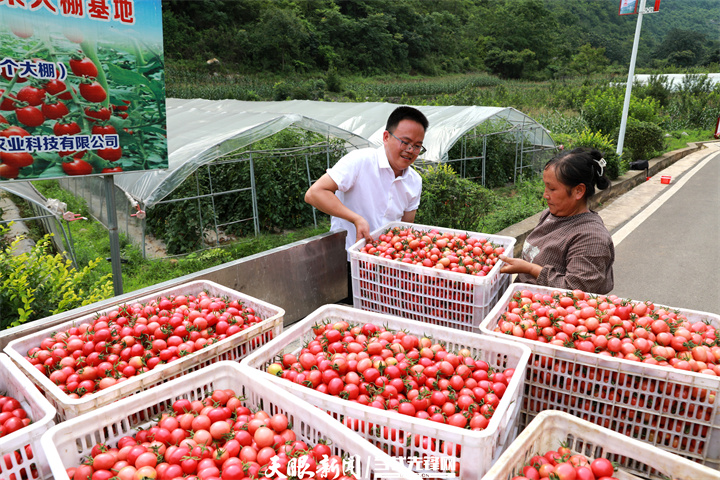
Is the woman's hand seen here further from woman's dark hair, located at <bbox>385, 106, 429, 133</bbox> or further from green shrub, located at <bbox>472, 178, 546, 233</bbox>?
green shrub, located at <bbox>472, 178, 546, 233</bbox>

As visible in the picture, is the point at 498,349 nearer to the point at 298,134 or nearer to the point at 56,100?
the point at 56,100

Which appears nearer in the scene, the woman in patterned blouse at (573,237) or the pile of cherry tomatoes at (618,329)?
the pile of cherry tomatoes at (618,329)

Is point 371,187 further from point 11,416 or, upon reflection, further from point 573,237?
point 11,416

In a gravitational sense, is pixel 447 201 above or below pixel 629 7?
below

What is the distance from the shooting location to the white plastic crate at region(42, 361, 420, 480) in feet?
4.71

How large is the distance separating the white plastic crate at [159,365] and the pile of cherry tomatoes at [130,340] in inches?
1.8

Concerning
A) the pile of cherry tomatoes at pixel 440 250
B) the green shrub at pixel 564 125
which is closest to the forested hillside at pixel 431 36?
the green shrub at pixel 564 125

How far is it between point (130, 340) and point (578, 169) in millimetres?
2446

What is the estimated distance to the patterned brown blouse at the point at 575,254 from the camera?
2557 mm

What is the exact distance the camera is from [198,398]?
191 cm

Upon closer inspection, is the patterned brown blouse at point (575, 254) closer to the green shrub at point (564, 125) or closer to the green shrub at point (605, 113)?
the green shrub at point (605, 113)

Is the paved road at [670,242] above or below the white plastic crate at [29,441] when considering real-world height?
below

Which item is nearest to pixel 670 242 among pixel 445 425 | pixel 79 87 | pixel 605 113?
pixel 445 425

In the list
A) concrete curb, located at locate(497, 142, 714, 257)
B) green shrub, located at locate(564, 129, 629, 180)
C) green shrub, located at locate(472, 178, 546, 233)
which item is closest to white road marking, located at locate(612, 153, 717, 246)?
concrete curb, located at locate(497, 142, 714, 257)
